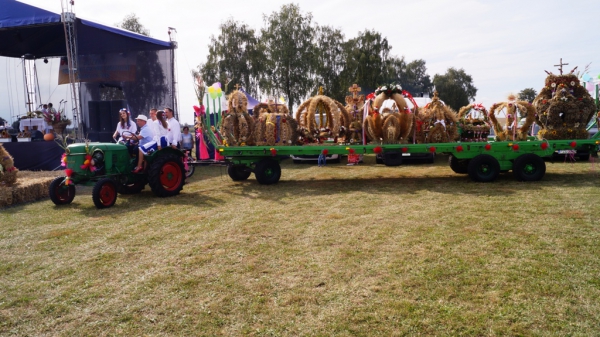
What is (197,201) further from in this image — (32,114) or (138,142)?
(32,114)

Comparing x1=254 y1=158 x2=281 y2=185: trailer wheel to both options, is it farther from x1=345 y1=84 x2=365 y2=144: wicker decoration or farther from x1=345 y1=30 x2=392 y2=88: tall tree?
x1=345 y1=30 x2=392 y2=88: tall tree

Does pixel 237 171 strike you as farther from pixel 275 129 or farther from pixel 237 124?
pixel 275 129

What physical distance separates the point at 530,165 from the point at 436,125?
2.11m

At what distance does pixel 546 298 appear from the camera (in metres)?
3.38

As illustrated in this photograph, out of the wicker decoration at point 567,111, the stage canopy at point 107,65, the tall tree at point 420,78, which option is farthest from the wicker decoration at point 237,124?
the tall tree at point 420,78

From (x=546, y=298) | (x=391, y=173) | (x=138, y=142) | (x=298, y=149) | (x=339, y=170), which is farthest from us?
Result: (x=339, y=170)

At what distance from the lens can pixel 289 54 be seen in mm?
29109

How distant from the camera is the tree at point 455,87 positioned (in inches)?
1857

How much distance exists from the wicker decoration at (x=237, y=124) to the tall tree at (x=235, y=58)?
20.6 metres

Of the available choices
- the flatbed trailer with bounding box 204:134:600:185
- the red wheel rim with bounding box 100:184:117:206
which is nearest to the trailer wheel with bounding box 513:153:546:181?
the flatbed trailer with bounding box 204:134:600:185

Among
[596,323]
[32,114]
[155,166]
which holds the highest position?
[32,114]

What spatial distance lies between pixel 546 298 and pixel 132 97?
586 inches

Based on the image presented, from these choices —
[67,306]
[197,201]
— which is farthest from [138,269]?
[197,201]

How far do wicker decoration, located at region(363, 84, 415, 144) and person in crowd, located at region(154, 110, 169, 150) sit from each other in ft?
13.9
